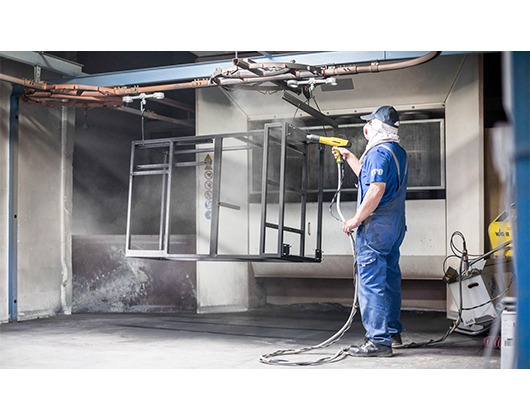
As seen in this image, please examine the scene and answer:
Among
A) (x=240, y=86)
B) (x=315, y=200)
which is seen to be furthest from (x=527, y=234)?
(x=315, y=200)

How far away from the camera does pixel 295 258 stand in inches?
217

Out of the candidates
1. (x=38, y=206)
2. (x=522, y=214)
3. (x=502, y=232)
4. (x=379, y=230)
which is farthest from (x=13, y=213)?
(x=522, y=214)

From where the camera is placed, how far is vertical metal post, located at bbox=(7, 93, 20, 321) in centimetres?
654

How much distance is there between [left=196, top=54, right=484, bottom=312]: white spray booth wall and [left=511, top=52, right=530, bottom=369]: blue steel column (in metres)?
3.20

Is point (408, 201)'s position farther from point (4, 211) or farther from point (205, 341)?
point (4, 211)

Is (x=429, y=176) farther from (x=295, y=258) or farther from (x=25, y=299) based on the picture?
(x=25, y=299)

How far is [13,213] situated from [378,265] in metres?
4.00

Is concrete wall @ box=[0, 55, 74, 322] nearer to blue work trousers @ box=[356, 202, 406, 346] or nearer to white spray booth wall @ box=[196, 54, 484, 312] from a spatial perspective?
white spray booth wall @ box=[196, 54, 484, 312]

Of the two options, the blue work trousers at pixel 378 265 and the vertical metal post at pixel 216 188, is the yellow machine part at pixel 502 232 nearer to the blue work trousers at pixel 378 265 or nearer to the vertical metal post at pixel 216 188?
the blue work trousers at pixel 378 265

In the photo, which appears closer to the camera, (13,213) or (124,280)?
(13,213)

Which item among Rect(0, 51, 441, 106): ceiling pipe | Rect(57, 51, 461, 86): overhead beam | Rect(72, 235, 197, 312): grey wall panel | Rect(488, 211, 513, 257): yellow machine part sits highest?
Rect(57, 51, 461, 86): overhead beam

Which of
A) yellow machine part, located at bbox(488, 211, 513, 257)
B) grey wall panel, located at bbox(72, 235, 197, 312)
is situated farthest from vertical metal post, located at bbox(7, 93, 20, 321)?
yellow machine part, located at bbox(488, 211, 513, 257)

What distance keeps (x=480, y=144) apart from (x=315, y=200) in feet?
6.50

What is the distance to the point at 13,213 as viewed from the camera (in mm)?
6586
